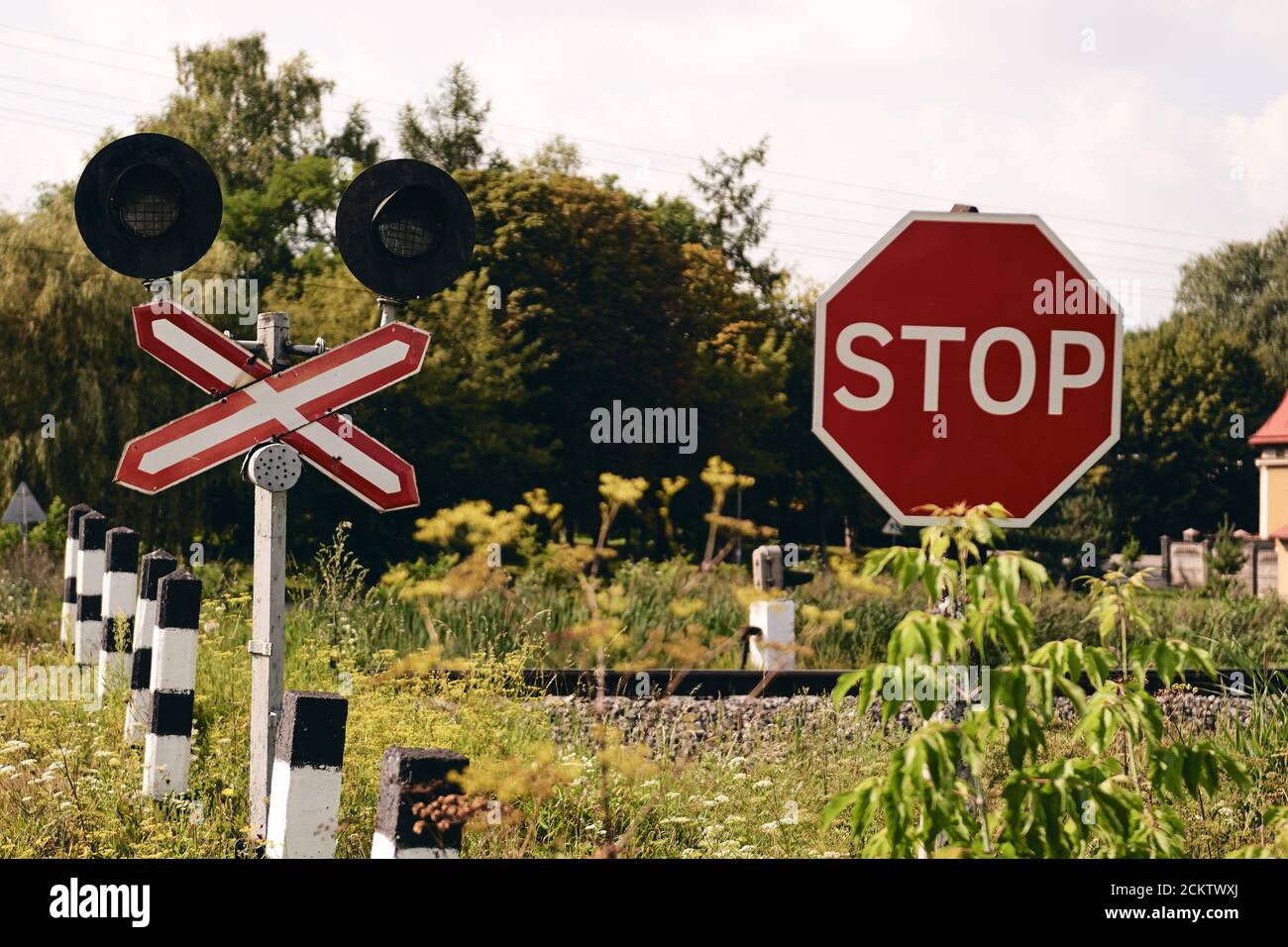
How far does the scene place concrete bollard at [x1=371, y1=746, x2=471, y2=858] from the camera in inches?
130

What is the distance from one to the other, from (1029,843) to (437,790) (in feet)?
4.50

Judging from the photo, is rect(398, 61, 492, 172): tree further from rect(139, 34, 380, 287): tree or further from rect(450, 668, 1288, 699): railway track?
rect(450, 668, 1288, 699): railway track

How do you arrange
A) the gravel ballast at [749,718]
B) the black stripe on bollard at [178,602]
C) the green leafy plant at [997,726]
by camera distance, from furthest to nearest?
the gravel ballast at [749,718], the black stripe on bollard at [178,602], the green leafy plant at [997,726]

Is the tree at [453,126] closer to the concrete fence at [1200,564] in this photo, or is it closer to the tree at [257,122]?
the tree at [257,122]

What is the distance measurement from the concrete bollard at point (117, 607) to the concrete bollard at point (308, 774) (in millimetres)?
3891

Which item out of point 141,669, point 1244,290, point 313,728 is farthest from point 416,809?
point 1244,290

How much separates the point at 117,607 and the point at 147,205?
12.9 ft

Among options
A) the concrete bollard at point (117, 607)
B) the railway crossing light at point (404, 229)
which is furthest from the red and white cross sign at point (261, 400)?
the concrete bollard at point (117, 607)

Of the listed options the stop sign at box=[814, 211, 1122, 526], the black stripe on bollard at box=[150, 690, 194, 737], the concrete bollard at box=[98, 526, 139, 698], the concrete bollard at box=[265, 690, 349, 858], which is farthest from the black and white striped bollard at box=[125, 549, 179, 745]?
the stop sign at box=[814, 211, 1122, 526]

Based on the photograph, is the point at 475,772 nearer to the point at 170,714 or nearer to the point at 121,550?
the point at 170,714

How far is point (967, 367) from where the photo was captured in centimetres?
320

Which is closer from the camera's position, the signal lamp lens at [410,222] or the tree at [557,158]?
the signal lamp lens at [410,222]

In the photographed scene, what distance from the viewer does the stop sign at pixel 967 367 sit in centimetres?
319

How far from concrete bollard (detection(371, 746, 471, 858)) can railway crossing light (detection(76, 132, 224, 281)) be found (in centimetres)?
209
